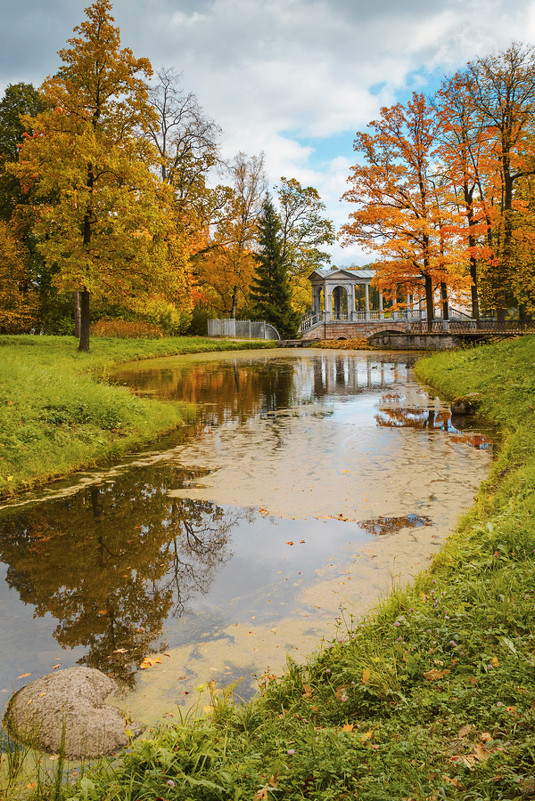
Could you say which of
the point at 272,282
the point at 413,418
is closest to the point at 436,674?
the point at 413,418

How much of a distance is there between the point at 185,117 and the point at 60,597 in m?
39.6

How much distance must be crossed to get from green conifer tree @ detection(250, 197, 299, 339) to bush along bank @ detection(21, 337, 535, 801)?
42663 mm

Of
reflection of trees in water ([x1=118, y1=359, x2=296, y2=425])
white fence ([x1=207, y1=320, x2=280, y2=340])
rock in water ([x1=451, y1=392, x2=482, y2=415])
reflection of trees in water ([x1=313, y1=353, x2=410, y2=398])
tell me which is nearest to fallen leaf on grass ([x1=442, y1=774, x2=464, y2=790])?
reflection of trees in water ([x1=118, y1=359, x2=296, y2=425])

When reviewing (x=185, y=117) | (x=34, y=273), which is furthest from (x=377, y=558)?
(x=185, y=117)

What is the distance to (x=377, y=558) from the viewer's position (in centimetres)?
506

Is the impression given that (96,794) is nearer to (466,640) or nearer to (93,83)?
(466,640)

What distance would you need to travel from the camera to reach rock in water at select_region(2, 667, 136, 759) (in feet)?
9.43

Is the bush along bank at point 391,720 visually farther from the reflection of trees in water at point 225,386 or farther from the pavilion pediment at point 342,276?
the pavilion pediment at point 342,276

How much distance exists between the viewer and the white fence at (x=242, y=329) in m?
45.7

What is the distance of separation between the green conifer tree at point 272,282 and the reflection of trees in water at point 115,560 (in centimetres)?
3941

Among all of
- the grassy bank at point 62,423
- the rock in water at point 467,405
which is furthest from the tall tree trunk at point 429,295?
the grassy bank at point 62,423

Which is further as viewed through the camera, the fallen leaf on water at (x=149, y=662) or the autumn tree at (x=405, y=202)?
the autumn tree at (x=405, y=202)

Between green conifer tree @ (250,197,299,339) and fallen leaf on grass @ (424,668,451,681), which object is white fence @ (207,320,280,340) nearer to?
green conifer tree @ (250,197,299,339)

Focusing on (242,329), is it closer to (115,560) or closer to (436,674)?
(115,560)
